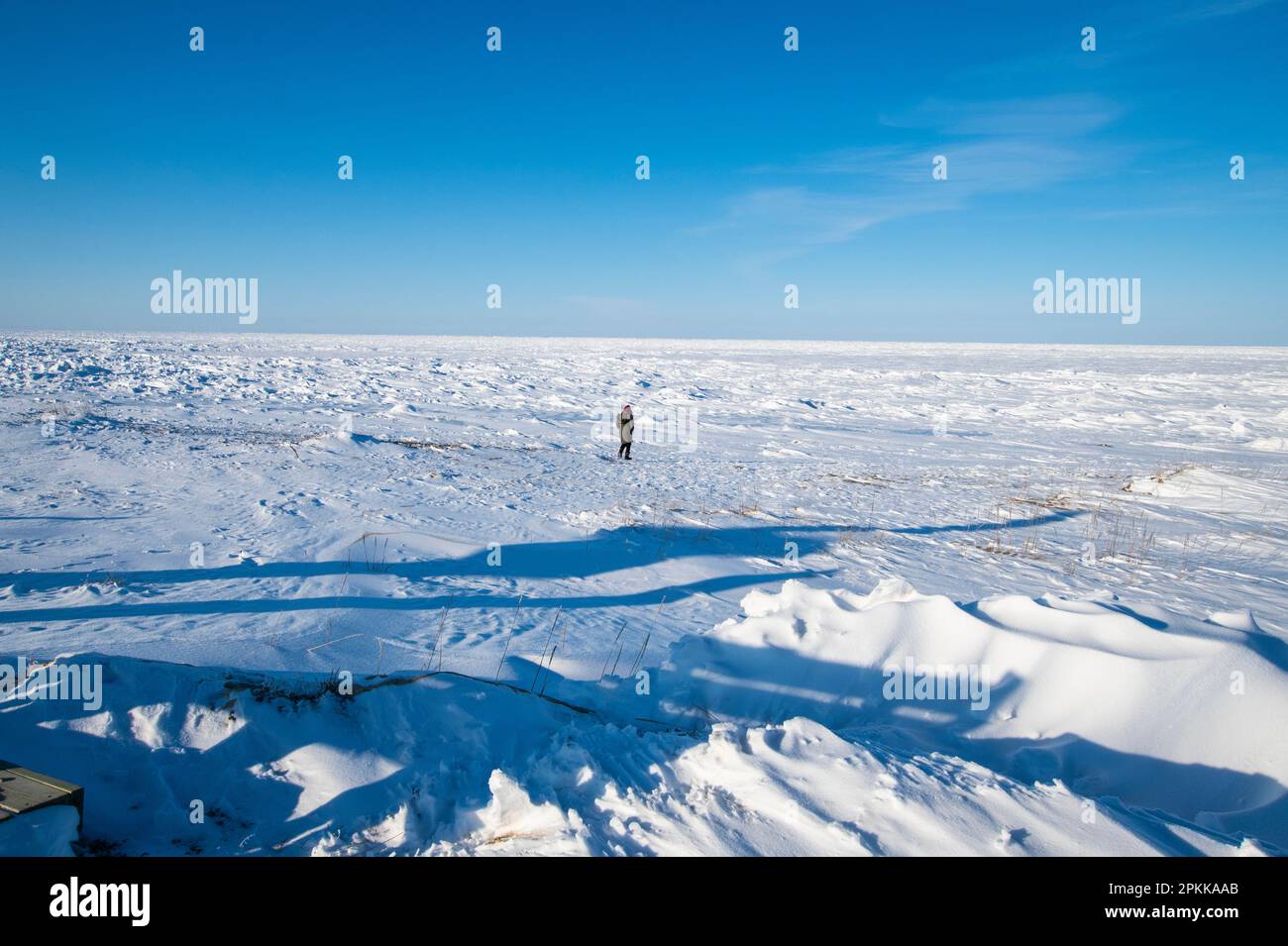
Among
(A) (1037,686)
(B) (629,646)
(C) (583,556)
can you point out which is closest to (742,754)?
(A) (1037,686)

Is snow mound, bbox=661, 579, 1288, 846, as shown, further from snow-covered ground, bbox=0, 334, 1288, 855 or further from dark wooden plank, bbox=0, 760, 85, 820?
dark wooden plank, bbox=0, 760, 85, 820

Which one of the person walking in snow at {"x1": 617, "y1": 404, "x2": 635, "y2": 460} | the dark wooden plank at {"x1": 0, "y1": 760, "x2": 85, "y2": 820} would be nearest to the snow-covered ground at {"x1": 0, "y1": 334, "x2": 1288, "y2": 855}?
the dark wooden plank at {"x1": 0, "y1": 760, "x2": 85, "y2": 820}

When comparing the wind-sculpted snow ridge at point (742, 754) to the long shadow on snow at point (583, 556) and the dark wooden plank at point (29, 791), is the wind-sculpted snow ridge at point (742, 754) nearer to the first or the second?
the dark wooden plank at point (29, 791)

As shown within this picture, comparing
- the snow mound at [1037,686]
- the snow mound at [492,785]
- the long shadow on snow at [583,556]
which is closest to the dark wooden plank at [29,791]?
the snow mound at [492,785]

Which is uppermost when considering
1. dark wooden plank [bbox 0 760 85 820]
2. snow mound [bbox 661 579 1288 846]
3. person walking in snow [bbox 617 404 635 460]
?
person walking in snow [bbox 617 404 635 460]

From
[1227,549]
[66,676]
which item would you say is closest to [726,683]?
[66,676]
